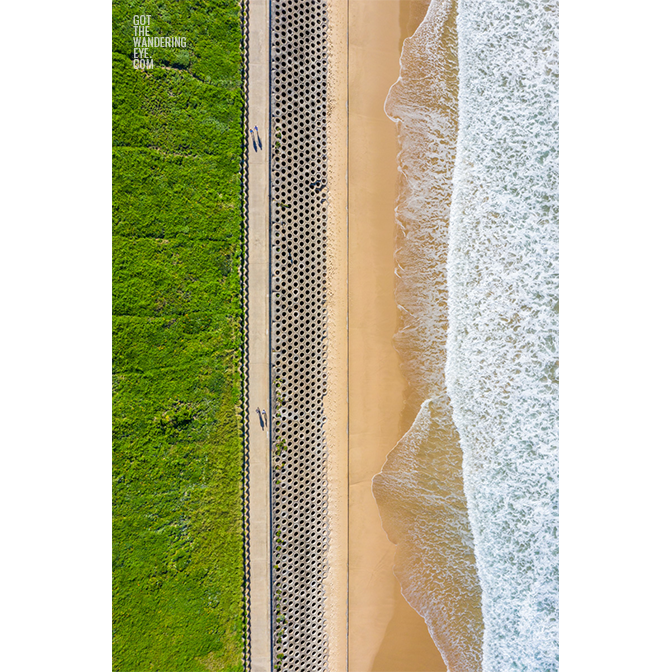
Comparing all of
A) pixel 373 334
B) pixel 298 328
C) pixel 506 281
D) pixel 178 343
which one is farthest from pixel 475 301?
pixel 178 343

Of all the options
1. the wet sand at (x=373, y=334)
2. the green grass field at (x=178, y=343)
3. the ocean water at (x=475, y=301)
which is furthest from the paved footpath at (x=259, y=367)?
the ocean water at (x=475, y=301)

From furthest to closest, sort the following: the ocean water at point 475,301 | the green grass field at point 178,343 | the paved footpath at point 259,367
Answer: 1. the ocean water at point 475,301
2. the paved footpath at point 259,367
3. the green grass field at point 178,343

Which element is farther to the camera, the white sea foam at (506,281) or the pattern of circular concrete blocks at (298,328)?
the white sea foam at (506,281)

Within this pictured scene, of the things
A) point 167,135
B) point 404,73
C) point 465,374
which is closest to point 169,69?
point 167,135

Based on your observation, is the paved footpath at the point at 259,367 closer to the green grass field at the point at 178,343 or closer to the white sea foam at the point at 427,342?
the green grass field at the point at 178,343

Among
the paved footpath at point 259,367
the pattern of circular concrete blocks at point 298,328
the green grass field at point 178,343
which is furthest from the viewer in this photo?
the pattern of circular concrete blocks at point 298,328

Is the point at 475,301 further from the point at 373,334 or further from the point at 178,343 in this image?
the point at 178,343

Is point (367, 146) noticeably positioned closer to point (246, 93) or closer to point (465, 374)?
point (246, 93)
